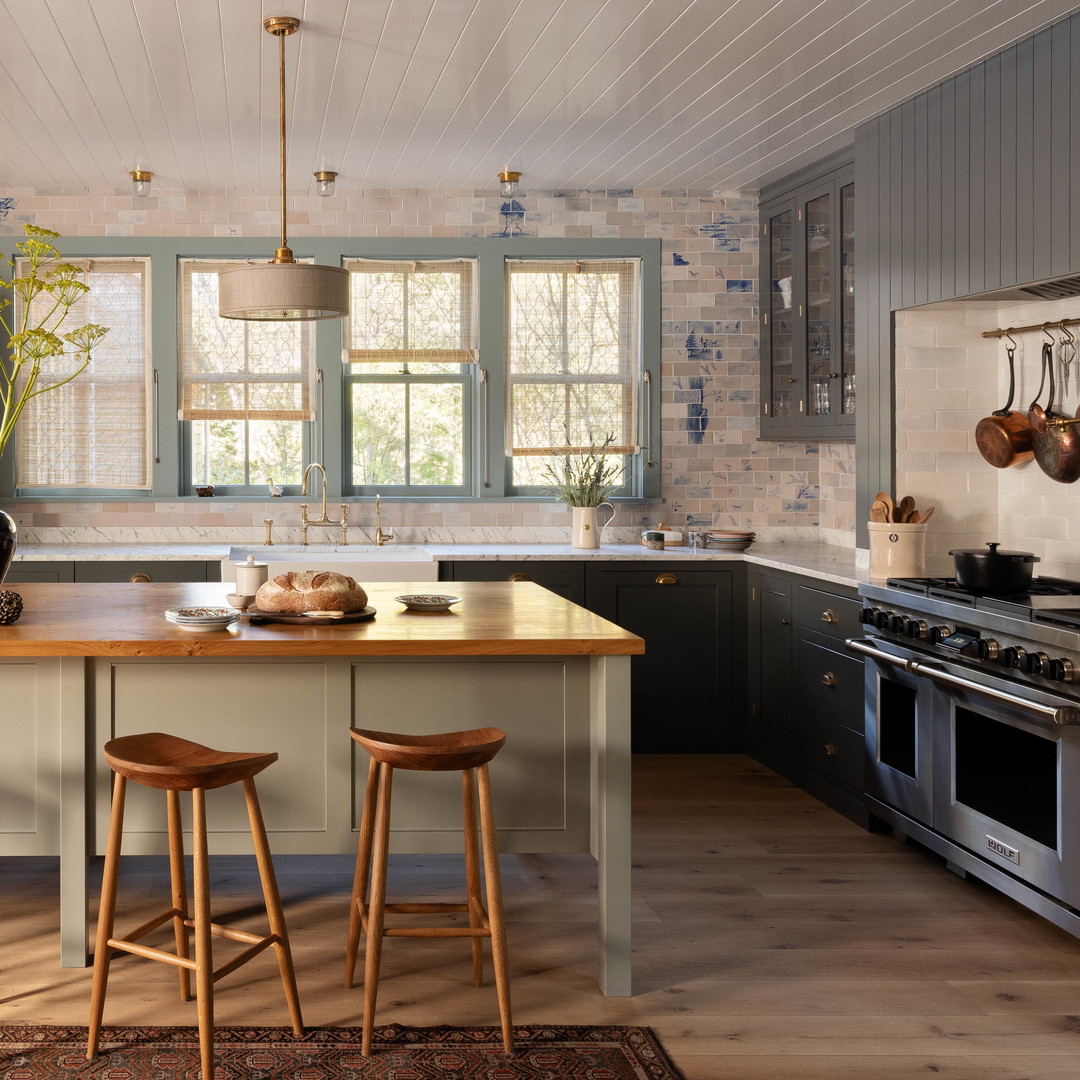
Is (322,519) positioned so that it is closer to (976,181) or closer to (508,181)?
(508,181)

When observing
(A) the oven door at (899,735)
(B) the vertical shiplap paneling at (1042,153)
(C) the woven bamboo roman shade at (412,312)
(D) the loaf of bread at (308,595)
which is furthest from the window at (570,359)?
(D) the loaf of bread at (308,595)

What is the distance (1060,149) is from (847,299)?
5.29 feet

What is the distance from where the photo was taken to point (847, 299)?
5328 millimetres

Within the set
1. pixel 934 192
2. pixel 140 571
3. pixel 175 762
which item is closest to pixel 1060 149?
pixel 934 192

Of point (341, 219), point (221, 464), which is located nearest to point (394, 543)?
point (221, 464)

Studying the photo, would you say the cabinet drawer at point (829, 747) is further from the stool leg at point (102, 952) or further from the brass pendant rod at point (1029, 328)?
the stool leg at point (102, 952)

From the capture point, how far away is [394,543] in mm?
6262

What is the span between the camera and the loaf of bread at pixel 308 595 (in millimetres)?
3281

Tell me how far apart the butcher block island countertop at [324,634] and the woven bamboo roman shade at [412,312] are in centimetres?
289

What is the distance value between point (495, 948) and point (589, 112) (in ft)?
11.7

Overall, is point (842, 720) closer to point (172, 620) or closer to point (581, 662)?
point (581, 662)

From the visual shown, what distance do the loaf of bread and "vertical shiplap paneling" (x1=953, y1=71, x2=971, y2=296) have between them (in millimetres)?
2626

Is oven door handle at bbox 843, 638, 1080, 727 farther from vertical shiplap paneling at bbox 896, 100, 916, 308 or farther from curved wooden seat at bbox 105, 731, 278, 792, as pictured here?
curved wooden seat at bbox 105, 731, 278, 792

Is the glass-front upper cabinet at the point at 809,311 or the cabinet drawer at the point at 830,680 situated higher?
the glass-front upper cabinet at the point at 809,311
